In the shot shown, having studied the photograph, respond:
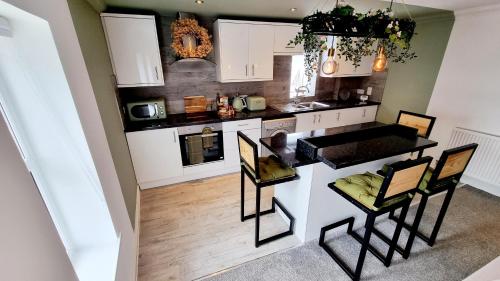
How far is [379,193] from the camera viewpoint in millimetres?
1434

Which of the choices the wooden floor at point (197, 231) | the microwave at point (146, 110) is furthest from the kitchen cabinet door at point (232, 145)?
the microwave at point (146, 110)

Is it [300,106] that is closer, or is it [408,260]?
[408,260]

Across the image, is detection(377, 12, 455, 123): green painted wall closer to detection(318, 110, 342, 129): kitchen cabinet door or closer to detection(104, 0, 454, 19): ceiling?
detection(104, 0, 454, 19): ceiling

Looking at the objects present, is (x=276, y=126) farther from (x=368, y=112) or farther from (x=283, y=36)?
(x=368, y=112)

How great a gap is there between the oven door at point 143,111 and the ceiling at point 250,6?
118 cm

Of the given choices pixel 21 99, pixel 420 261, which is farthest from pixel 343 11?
pixel 420 261

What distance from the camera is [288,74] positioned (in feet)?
13.0

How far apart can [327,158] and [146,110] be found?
2.45 meters

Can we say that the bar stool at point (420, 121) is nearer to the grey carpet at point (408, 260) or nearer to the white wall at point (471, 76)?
the white wall at point (471, 76)

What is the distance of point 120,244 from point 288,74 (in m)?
3.58

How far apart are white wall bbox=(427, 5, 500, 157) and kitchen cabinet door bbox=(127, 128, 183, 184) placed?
4.08 metres

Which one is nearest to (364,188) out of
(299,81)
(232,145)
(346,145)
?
(346,145)

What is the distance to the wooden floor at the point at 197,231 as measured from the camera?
192 centimetres

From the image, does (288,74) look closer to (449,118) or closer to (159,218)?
(449,118)
